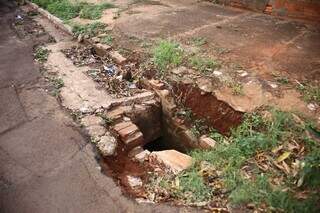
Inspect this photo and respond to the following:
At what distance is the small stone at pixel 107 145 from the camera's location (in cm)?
350

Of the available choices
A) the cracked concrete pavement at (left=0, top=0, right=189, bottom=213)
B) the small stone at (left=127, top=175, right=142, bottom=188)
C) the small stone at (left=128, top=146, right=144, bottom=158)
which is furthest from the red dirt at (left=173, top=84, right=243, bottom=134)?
the cracked concrete pavement at (left=0, top=0, right=189, bottom=213)

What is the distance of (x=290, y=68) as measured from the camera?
4.70 metres

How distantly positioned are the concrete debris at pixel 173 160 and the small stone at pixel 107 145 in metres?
0.45

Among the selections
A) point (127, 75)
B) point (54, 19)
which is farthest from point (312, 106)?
point (54, 19)

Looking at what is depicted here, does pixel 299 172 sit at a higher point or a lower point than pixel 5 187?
Answer: higher

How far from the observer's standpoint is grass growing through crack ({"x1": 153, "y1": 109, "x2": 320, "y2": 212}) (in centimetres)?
278

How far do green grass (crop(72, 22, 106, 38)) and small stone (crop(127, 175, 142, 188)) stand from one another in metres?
3.69

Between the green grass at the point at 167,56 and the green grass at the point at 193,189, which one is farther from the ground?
the green grass at the point at 167,56

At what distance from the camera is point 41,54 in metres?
5.64

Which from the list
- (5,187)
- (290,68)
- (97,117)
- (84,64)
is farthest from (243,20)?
(5,187)

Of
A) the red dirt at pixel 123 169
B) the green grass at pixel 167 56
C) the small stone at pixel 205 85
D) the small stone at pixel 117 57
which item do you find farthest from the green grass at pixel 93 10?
the red dirt at pixel 123 169

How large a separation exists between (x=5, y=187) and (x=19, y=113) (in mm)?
1320

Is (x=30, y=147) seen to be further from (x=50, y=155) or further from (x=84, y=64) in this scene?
(x=84, y=64)

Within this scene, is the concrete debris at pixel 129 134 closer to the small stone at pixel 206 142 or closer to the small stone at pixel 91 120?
the small stone at pixel 91 120
